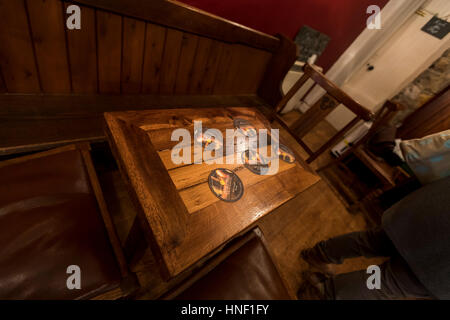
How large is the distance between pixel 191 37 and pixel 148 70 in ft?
1.54

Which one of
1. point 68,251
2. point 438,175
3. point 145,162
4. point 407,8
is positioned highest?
point 407,8

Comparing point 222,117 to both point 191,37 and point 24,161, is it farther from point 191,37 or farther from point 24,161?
point 24,161

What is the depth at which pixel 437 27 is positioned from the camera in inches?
115

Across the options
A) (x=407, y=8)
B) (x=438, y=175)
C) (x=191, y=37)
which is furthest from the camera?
(x=407, y=8)

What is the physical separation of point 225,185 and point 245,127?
640mm

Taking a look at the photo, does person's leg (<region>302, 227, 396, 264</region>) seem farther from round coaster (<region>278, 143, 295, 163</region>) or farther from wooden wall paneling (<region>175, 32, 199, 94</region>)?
wooden wall paneling (<region>175, 32, 199, 94</region>)

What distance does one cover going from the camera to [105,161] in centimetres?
164

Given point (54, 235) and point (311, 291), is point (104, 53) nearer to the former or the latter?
point (54, 235)

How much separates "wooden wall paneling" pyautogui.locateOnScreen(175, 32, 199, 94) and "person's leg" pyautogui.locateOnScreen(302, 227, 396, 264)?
198 cm

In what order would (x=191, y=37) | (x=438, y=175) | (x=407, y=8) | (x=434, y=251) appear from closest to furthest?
(x=434, y=251) → (x=438, y=175) → (x=191, y=37) → (x=407, y=8)

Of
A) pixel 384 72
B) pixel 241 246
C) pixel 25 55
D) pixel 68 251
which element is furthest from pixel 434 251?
pixel 384 72

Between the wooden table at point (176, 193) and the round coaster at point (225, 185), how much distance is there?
24 mm

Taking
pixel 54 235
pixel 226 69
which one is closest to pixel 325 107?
pixel 226 69

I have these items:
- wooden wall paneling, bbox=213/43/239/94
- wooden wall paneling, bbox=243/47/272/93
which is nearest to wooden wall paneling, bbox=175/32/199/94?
wooden wall paneling, bbox=213/43/239/94
